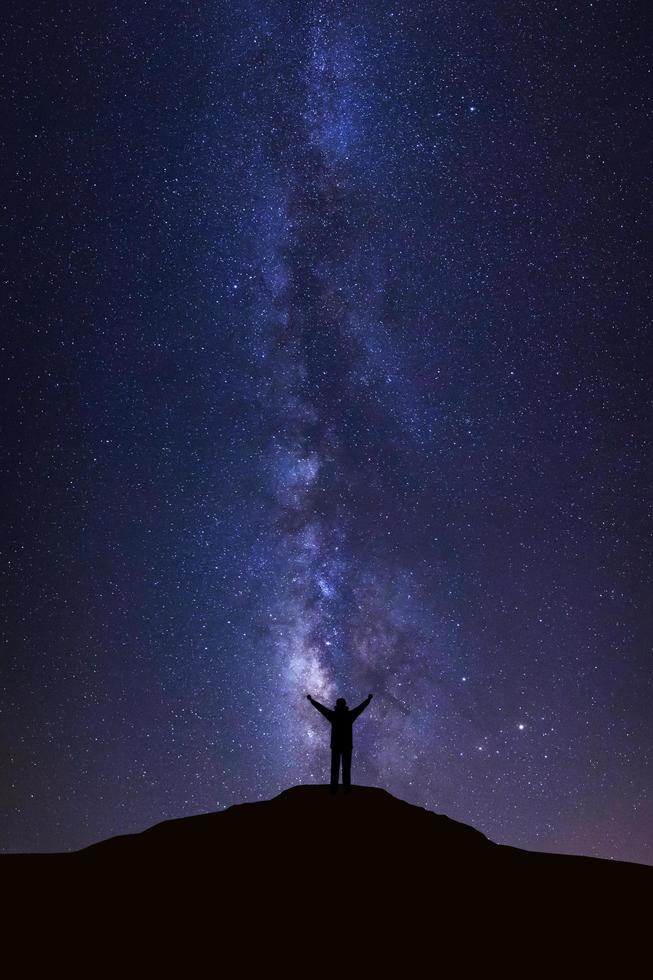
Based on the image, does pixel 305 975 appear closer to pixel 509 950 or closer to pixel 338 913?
pixel 338 913

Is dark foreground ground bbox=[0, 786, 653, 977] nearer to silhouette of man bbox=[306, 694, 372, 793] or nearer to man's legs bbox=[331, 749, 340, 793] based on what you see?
man's legs bbox=[331, 749, 340, 793]

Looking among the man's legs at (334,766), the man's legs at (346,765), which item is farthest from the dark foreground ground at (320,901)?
the man's legs at (346,765)

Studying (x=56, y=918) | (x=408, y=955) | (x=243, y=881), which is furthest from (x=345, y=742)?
(x=56, y=918)

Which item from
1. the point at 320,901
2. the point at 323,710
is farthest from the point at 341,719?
the point at 320,901

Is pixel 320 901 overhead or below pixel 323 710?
below

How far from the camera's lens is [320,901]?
14203 mm

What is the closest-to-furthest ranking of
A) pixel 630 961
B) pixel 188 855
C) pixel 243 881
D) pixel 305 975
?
pixel 305 975 → pixel 630 961 → pixel 243 881 → pixel 188 855

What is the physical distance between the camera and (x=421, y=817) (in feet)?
63.2

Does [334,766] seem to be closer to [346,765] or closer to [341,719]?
[346,765]

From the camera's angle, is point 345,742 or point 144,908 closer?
point 144,908

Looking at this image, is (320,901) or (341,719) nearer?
(320,901)

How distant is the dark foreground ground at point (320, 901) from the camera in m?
12.5

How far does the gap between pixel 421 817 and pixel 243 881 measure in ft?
18.6

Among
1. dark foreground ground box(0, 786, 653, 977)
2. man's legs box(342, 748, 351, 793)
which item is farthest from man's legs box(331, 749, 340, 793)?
dark foreground ground box(0, 786, 653, 977)
